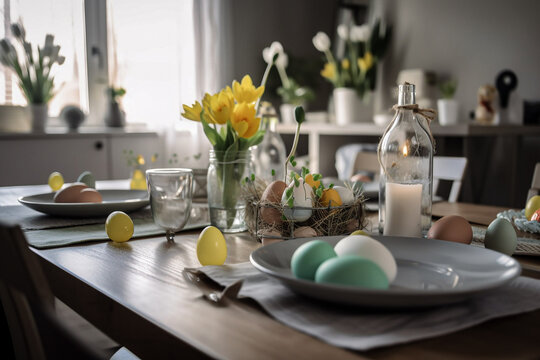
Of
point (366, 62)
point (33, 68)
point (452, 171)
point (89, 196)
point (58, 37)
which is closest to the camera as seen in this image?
point (89, 196)

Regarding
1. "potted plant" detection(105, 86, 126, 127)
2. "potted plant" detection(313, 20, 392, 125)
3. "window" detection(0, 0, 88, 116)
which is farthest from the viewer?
"potted plant" detection(313, 20, 392, 125)

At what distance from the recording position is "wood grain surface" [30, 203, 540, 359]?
456mm

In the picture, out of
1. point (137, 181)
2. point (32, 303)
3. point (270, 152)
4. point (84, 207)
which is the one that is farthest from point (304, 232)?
point (137, 181)

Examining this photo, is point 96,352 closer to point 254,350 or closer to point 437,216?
point 254,350

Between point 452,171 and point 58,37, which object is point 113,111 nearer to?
point 58,37

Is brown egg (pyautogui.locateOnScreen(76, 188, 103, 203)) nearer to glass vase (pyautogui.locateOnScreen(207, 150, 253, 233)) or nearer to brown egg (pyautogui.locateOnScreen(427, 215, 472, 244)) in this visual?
glass vase (pyautogui.locateOnScreen(207, 150, 253, 233))

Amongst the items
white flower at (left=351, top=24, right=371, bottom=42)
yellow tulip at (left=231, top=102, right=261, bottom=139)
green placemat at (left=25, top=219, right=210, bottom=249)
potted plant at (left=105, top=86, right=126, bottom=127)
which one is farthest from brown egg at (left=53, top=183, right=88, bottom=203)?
white flower at (left=351, top=24, right=371, bottom=42)

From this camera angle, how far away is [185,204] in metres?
0.96

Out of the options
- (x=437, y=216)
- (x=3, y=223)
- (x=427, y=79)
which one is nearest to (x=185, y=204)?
(x=3, y=223)

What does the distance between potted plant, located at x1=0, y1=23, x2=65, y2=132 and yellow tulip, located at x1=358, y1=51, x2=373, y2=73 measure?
1.96 metres

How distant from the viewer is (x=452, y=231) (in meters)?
0.81

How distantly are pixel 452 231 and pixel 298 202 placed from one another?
0.24 m

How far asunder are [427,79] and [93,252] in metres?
3.07

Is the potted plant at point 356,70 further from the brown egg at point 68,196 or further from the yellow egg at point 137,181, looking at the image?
the brown egg at point 68,196
